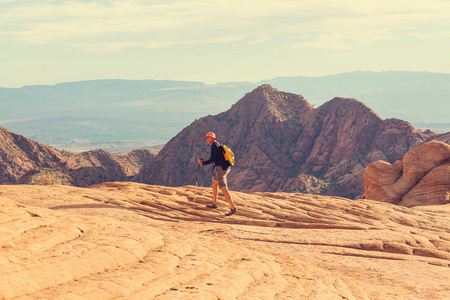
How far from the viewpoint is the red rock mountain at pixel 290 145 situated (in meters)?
73.7

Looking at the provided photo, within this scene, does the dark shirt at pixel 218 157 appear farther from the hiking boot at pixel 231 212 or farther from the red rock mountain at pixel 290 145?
the red rock mountain at pixel 290 145

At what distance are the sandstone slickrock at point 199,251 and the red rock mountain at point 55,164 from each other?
Answer: 49.8 metres

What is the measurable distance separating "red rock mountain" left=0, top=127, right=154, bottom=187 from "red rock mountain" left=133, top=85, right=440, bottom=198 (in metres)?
8.73

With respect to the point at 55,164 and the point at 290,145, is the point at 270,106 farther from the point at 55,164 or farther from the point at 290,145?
the point at 55,164

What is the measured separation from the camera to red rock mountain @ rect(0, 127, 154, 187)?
226ft

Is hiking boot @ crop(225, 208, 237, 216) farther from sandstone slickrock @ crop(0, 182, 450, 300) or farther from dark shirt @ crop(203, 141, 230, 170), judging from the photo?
dark shirt @ crop(203, 141, 230, 170)

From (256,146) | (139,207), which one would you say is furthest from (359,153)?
(139,207)

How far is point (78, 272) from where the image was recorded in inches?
292

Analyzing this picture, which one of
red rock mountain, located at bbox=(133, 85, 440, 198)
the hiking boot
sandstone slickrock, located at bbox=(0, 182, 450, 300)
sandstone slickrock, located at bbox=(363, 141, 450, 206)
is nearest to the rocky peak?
red rock mountain, located at bbox=(133, 85, 440, 198)

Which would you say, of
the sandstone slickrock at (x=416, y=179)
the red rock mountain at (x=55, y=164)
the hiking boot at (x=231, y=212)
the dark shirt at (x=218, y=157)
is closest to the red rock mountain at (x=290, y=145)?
the red rock mountain at (x=55, y=164)

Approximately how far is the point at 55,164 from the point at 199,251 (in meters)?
77.9

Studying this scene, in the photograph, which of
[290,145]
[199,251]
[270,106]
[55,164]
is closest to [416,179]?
[199,251]

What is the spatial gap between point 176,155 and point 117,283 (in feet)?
259

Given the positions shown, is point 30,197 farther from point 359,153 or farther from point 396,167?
point 359,153
